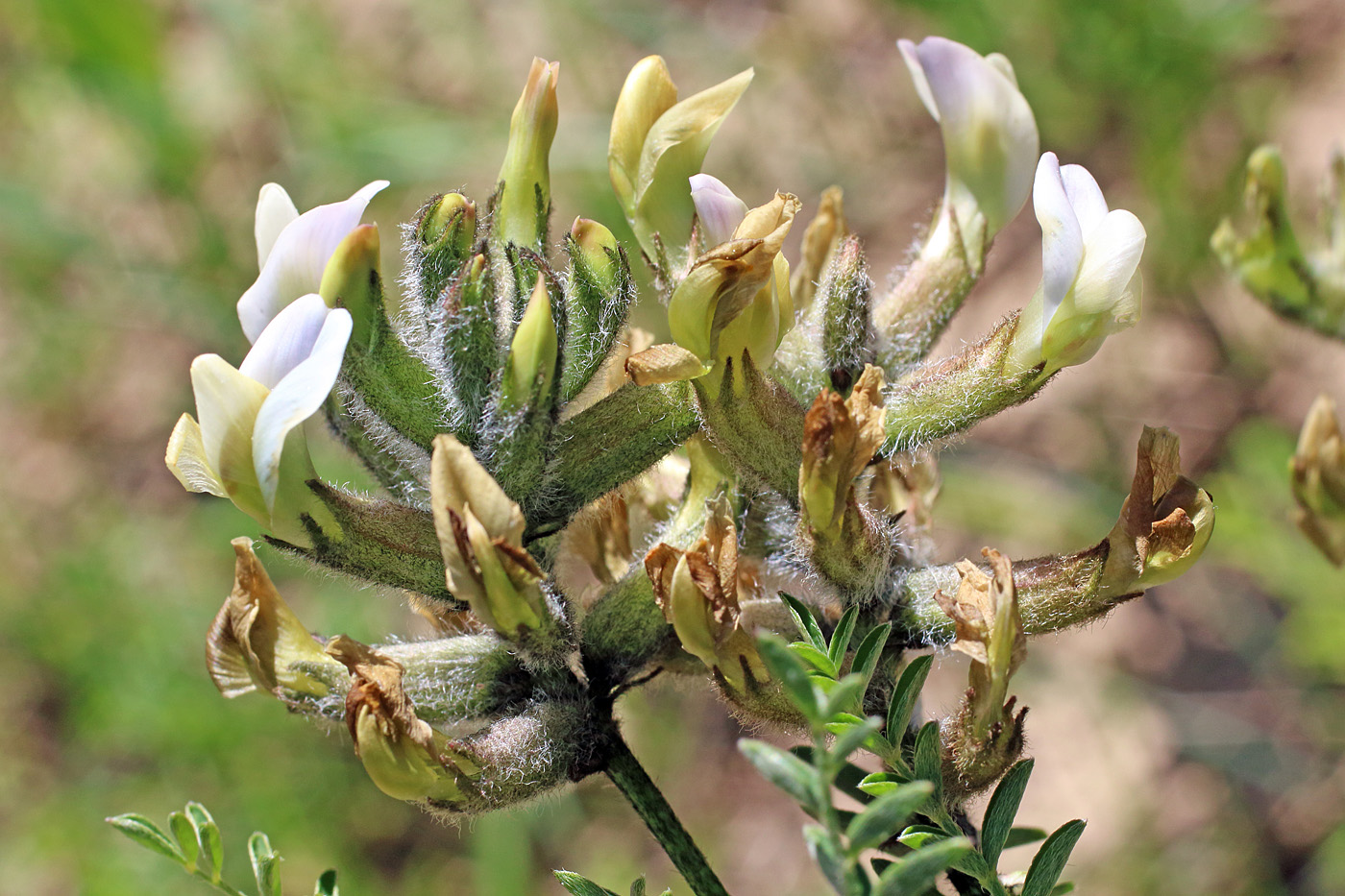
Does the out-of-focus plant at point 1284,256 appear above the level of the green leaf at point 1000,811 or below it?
A: above

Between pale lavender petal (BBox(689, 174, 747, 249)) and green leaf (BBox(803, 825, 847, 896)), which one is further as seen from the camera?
pale lavender petal (BBox(689, 174, 747, 249))

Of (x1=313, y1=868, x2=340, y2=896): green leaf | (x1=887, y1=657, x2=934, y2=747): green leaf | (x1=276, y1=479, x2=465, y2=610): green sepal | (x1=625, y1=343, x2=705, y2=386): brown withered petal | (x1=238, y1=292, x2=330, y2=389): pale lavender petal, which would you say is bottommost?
(x1=313, y1=868, x2=340, y2=896): green leaf

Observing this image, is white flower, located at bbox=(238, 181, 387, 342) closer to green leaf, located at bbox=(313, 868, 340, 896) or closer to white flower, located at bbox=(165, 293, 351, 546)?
white flower, located at bbox=(165, 293, 351, 546)

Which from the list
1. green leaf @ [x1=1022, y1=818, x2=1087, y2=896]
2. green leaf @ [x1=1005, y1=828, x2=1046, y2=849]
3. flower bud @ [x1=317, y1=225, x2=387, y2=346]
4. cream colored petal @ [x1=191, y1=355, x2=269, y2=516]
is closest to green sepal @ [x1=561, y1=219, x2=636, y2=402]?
flower bud @ [x1=317, y1=225, x2=387, y2=346]

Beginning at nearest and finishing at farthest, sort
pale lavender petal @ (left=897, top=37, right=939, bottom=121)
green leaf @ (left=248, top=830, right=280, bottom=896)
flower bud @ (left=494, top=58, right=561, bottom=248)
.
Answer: green leaf @ (left=248, top=830, right=280, bottom=896), flower bud @ (left=494, top=58, right=561, bottom=248), pale lavender petal @ (left=897, top=37, right=939, bottom=121)

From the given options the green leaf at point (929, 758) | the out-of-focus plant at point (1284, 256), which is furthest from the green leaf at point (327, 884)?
the out-of-focus plant at point (1284, 256)

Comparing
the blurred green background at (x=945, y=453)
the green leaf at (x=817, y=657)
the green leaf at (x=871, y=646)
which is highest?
the green leaf at (x=817, y=657)

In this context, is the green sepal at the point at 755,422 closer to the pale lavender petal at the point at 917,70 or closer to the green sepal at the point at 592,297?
the green sepal at the point at 592,297
